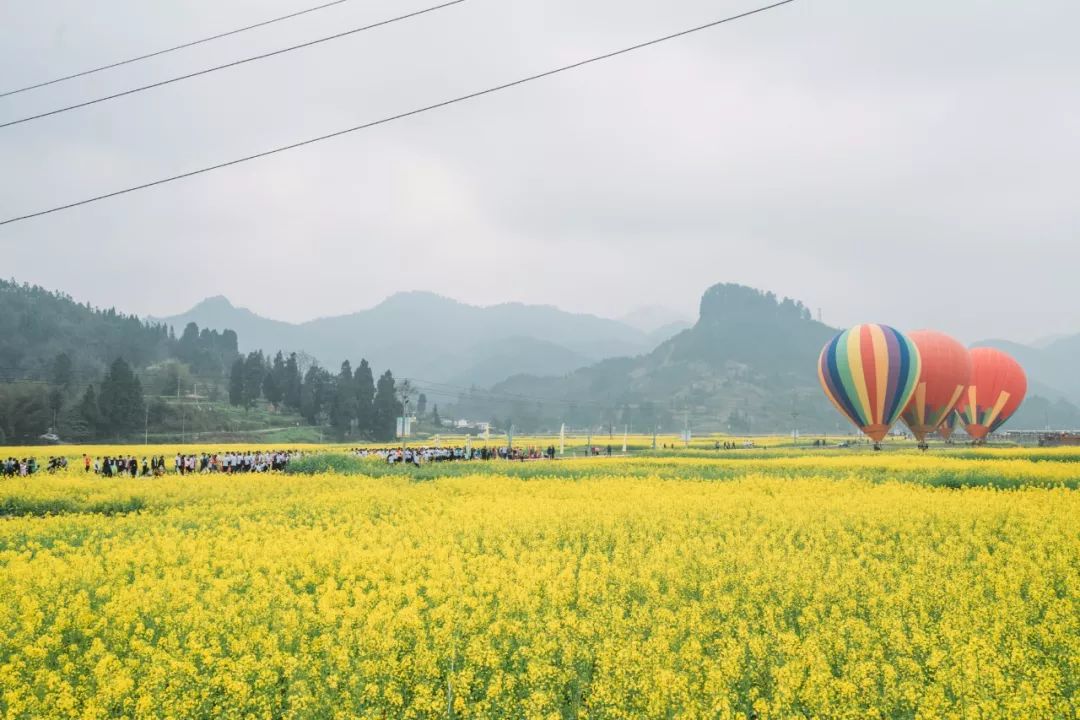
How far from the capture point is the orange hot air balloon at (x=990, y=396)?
8731 cm

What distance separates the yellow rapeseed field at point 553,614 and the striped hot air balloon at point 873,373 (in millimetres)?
35846

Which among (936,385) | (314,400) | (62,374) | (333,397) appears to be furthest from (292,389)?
(936,385)

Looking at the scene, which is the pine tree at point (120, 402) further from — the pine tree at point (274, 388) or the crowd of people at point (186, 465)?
the crowd of people at point (186, 465)

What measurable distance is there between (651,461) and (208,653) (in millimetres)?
45632

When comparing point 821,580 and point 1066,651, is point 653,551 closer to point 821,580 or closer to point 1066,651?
point 821,580

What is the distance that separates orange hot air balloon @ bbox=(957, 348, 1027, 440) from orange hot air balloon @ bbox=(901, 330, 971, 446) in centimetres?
2238

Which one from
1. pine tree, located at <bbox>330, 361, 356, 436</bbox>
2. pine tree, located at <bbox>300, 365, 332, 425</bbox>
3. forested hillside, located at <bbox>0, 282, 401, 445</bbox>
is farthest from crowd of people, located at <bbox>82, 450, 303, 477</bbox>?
pine tree, located at <bbox>300, 365, 332, 425</bbox>

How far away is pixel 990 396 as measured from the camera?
87312 millimetres

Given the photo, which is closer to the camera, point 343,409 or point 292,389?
point 343,409

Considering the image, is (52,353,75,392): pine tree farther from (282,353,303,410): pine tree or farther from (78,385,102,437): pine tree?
(282,353,303,410): pine tree

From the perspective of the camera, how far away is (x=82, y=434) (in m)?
115

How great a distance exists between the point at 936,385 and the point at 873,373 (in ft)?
35.4

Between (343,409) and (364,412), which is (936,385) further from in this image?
(343,409)

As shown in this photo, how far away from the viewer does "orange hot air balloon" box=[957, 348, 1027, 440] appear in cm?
8731
